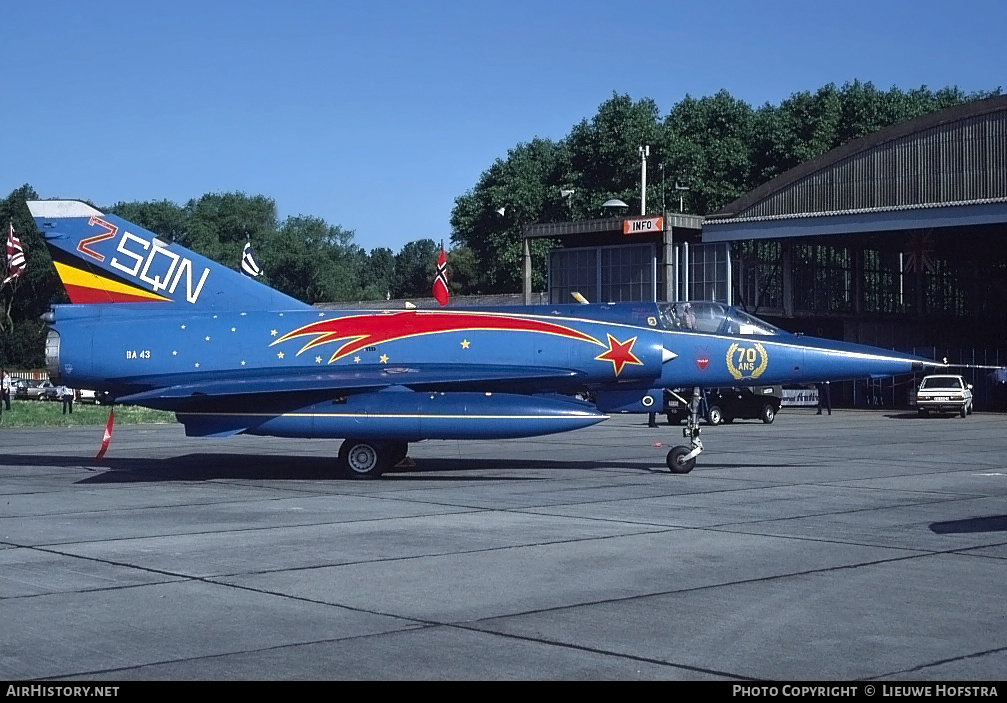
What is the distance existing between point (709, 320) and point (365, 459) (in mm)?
6282

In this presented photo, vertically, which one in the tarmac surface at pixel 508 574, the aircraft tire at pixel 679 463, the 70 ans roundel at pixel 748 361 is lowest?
the tarmac surface at pixel 508 574

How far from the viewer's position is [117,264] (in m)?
20.5

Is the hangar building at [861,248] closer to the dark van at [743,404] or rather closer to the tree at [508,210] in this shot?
the dark van at [743,404]

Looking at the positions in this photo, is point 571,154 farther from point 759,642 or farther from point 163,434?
point 759,642

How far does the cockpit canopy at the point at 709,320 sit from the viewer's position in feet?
65.8

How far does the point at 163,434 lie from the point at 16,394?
1624 inches

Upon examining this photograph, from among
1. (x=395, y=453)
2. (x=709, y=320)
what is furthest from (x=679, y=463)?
(x=395, y=453)

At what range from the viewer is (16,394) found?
7112cm

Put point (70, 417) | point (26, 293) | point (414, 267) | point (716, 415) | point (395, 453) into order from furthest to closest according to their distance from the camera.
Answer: point (414, 267) < point (26, 293) < point (70, 417) < point (716, 415) < point (395, 453)

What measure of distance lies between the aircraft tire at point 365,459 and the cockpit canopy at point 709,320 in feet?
17.3

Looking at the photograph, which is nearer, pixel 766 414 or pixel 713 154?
pixel 766 414

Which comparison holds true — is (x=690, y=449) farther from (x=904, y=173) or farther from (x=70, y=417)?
(x=904, y=173)

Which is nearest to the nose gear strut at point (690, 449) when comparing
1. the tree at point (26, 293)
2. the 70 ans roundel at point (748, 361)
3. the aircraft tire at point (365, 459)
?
the 70 ans roundel at point (748, 361)

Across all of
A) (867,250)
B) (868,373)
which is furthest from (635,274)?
(868,373)
